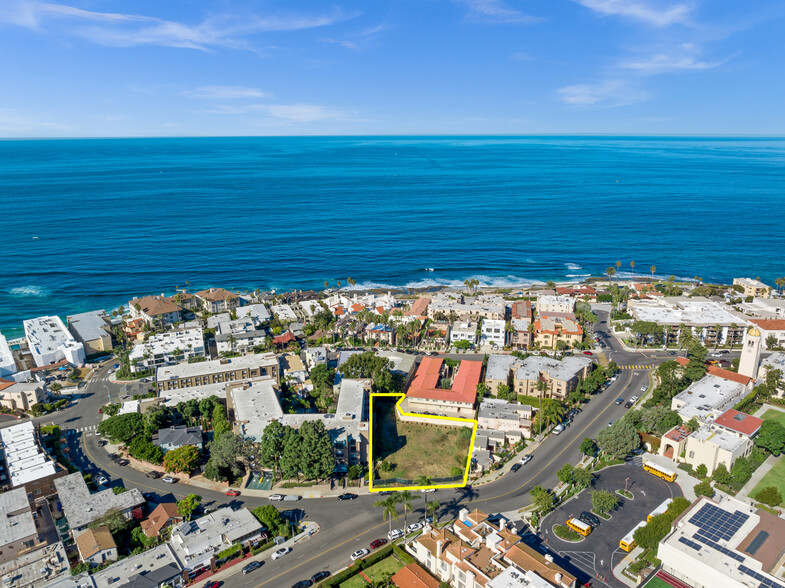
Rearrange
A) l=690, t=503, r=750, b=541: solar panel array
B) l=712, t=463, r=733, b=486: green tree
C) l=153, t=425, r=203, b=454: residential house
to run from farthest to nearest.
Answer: l=153, t=425, r=203, b=454: residential house → l=712, t=463, r=733, b=486: green tree → l=690, t=503, r=750, b=541: solar panel array

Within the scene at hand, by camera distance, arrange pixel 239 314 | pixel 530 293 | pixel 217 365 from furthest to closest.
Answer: pixel 530 293, pixel 239 314, pixel 217 365

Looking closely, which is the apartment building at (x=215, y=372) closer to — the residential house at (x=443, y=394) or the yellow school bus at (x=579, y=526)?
the residential house at (x=443, y=394)

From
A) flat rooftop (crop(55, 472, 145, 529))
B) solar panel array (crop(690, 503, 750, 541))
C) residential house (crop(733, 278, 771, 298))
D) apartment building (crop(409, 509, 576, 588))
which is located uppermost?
residential house (crop(733, 278, 771, 298))

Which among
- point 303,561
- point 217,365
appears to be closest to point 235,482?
point 303,561

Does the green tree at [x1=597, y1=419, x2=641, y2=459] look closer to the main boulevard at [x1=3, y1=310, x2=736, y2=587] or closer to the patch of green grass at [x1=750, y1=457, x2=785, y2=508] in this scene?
the main boulevard at [x1=3, y1=310, x2=736, y2=587]

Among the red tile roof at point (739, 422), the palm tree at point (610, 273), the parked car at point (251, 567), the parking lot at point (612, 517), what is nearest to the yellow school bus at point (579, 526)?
the parking lot at point (612, 517)

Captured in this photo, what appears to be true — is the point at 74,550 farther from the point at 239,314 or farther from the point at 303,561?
the point at 239,314

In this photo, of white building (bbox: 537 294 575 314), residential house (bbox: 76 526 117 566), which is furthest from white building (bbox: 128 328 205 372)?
white building (bbox: 537 294 575 314)
